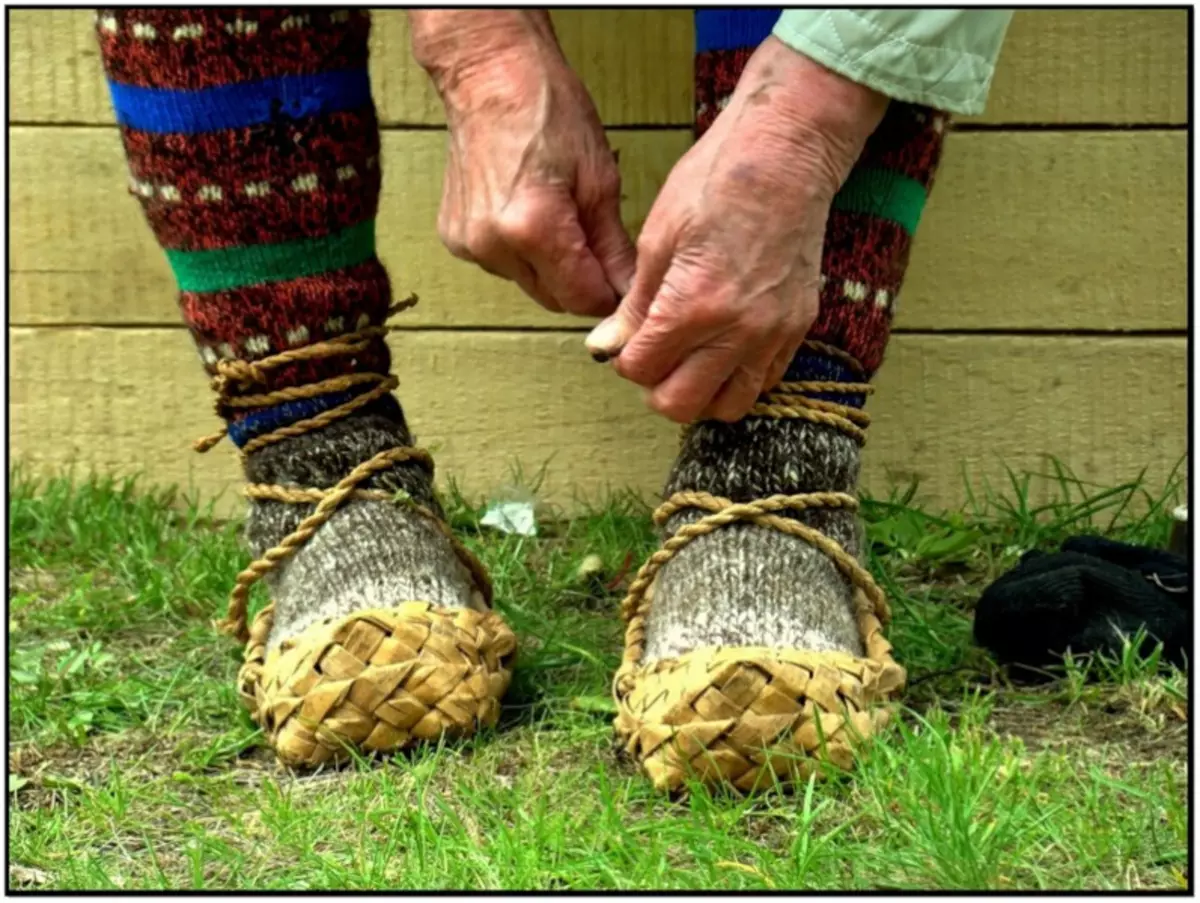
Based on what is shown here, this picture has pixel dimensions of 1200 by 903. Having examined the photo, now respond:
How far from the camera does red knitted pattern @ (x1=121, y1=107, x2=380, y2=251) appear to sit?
1.07m

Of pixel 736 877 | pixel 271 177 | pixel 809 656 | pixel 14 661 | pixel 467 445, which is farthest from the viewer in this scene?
pixel 467 445

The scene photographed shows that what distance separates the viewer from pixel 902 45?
92cm

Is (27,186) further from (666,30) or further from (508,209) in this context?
(508,209)

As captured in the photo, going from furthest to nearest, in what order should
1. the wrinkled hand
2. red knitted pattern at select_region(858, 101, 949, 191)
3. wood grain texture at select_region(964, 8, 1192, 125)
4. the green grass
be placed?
wood grain texture at select_region(964, 8, 1192, 125) → red knitted pattern at select_region(858, 101, 949, 191) → the wrinkled hand → the green grass

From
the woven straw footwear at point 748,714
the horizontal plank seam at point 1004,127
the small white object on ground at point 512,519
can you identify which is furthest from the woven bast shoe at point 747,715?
the horizontal plank seam at point 1004,127

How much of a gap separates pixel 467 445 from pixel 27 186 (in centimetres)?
51

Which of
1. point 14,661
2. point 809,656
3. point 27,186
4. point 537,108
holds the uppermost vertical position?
point 537,108

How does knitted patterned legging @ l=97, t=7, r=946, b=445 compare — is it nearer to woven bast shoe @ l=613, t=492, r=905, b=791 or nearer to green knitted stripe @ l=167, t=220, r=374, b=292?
green knitted stripe @ l=167, t=220, r=374, b=292

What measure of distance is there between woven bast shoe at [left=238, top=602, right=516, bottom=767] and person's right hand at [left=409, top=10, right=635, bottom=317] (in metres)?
0.23

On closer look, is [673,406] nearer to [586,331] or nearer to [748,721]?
[748,721]

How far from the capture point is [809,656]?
95cm

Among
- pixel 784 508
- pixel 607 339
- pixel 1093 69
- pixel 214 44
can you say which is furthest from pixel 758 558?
pixel 1093 69

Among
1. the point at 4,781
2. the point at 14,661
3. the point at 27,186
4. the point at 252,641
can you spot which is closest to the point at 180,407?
the point at 27,186

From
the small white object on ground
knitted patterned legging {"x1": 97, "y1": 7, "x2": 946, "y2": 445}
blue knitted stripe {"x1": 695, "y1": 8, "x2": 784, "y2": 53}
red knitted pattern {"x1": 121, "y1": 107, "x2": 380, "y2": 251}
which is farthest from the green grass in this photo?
blue knitted stripe {"x1": 695, "y1": 8, "x2": 784, "y2": 53}
